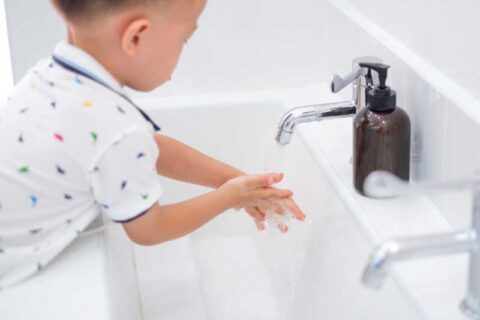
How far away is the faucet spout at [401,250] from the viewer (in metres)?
0.75

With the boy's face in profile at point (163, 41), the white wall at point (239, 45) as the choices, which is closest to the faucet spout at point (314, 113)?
the boy's face in profile at point (163, 41)

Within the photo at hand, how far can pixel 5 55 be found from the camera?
1.87m

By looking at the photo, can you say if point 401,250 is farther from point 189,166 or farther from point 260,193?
point 189,166

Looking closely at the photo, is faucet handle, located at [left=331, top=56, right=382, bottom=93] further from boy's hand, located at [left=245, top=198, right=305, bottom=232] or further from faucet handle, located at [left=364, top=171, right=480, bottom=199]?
faucet handle, located at [left=364, top=171, right=480, bottom=199]

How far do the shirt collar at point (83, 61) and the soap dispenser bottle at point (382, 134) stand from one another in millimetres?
328

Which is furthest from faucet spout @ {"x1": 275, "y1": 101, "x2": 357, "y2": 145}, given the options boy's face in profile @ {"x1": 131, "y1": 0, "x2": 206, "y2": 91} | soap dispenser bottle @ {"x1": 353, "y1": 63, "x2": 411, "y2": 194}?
boy's face in profile @ {"x1": 131, "y1": 0, "x2": 206, "y2": 91}

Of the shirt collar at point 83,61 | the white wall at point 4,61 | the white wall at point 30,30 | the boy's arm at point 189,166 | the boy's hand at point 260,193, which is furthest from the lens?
the white wall at point 4,61

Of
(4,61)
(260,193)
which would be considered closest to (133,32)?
(260,193)

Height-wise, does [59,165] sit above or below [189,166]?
above

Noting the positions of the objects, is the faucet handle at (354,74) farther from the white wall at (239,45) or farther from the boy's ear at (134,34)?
the white wall at (239,45)

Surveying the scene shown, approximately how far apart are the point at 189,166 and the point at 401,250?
560mm

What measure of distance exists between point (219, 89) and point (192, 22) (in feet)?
1.82

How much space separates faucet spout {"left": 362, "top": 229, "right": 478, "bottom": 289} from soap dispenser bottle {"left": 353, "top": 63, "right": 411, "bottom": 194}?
0.31 meters

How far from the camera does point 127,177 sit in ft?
3.23
